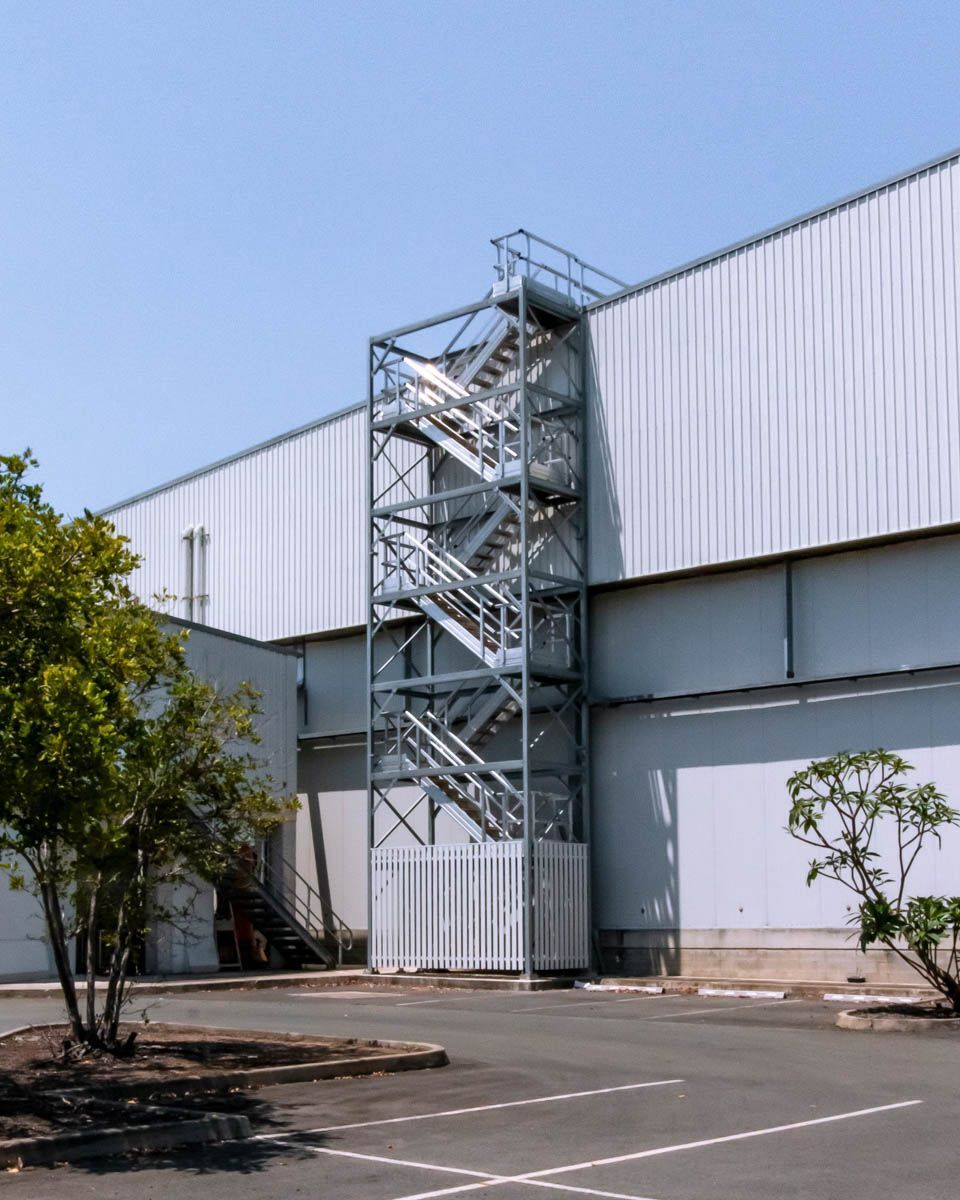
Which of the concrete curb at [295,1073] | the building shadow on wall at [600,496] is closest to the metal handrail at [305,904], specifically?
the building shadow on wall at [600,496]

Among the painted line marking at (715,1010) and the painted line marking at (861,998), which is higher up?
the painted line marking at (861,998)

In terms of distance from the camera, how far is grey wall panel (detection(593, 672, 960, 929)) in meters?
26.6

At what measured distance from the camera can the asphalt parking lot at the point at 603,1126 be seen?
9.57m

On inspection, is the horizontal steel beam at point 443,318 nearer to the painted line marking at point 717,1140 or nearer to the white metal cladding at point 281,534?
the white metal cladding at point 281,534

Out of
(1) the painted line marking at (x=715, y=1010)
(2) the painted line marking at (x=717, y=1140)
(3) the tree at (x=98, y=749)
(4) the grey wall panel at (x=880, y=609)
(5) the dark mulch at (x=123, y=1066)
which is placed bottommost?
(1) the painted line marking at (x=715, y=1010)

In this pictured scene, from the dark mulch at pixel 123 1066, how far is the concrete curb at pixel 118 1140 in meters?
0.51

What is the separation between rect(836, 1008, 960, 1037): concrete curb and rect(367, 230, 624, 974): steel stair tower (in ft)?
33.0

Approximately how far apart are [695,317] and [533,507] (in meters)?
4.95

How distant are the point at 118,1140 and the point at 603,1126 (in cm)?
353

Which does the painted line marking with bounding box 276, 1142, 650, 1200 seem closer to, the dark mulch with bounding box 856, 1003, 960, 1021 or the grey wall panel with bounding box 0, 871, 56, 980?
the dark mulch with bounding box 856, 1003, 960, 1021

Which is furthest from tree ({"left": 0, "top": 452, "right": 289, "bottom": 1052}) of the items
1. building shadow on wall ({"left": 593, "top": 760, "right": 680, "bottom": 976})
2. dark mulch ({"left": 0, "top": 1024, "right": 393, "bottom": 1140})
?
building shadow on wall ({"left": 593, "top": 760, "right": 680, "bottom": 976})

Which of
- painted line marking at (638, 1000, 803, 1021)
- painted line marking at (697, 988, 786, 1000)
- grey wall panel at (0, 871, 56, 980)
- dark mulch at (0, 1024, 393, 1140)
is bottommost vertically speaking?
painted line marking at (638, 1000, 803, 1021)

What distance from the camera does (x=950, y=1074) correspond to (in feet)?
48.2

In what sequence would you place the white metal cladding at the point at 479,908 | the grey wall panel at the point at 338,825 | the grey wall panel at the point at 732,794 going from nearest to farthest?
the grey wall panel at the point at 732,794, the white metal cladding at the point at 479,908, the grey wall panel at the point at 338,825
